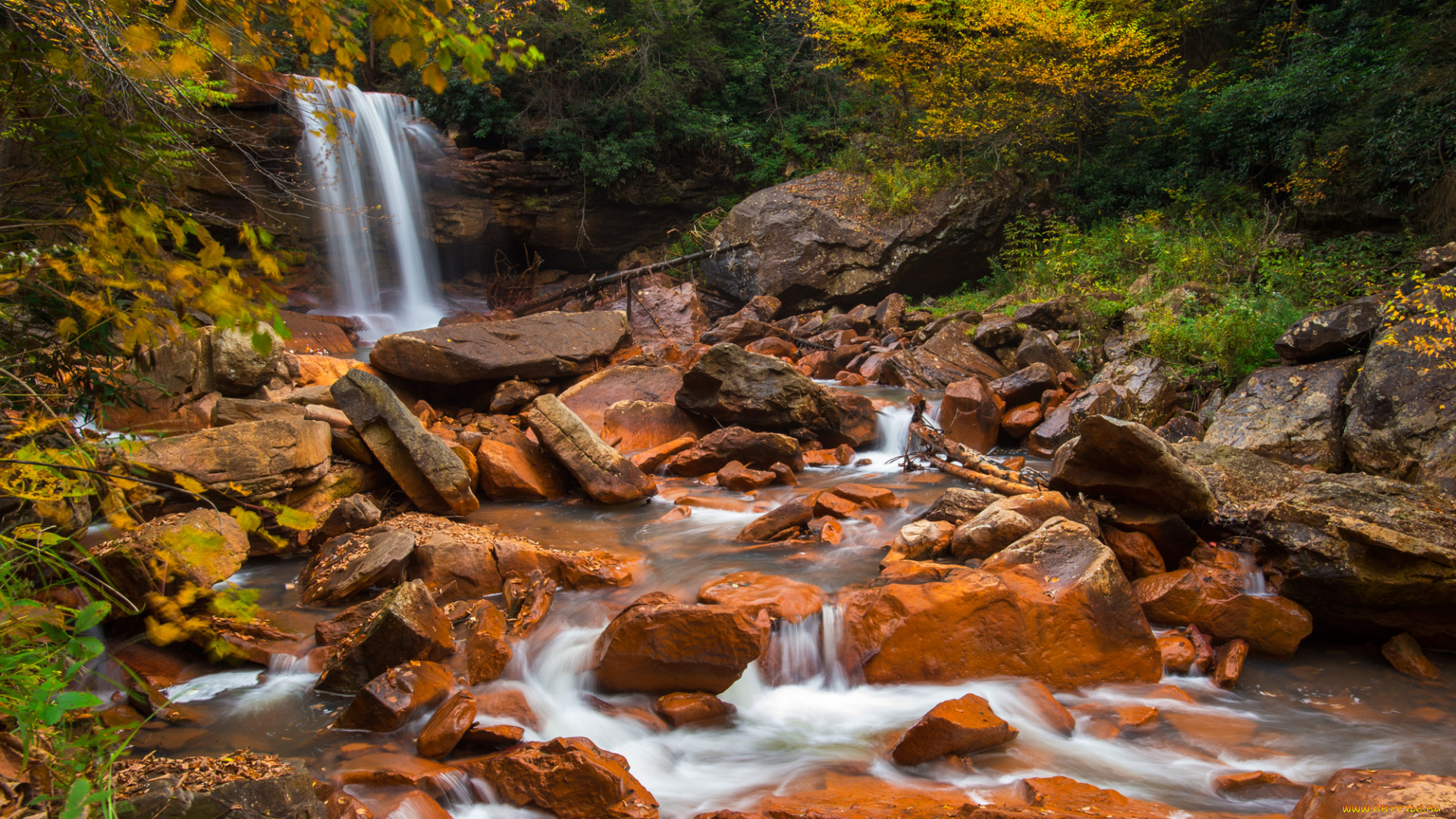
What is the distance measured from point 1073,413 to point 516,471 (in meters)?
5.91

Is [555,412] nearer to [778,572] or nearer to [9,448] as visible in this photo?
[778,572]

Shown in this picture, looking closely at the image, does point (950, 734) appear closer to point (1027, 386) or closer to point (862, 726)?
point (862, 726)

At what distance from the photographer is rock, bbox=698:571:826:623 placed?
13.8ft

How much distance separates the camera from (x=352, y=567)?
478 centimetres

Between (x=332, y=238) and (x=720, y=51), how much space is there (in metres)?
10.3

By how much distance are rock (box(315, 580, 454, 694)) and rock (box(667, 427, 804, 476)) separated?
408cm

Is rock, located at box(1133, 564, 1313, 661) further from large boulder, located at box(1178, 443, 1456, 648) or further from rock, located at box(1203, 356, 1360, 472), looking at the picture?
rock, located at box(1203, 356, 1360, 472)

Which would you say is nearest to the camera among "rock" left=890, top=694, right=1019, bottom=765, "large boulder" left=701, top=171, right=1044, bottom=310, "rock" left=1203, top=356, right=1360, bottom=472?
"rock" left=890, top=694, right=1019, bottom=765

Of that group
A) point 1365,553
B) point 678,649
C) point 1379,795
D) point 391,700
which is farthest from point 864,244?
point 1379,795

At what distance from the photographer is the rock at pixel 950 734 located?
320 cm

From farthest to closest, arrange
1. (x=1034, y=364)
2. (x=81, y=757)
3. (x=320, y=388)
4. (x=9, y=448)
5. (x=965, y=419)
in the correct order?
1. (x=1034, y=364)
2. (x=965, y=419)
3. (x=320, y=388)
4. (x=9, y=448)
5. (x=81, y=757)

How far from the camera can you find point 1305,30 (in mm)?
13594

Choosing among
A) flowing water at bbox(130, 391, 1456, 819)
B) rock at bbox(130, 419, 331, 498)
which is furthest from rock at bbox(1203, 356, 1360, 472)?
rock at bbox(130, 419, 331, 498)

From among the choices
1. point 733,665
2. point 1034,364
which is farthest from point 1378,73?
point 733,665
